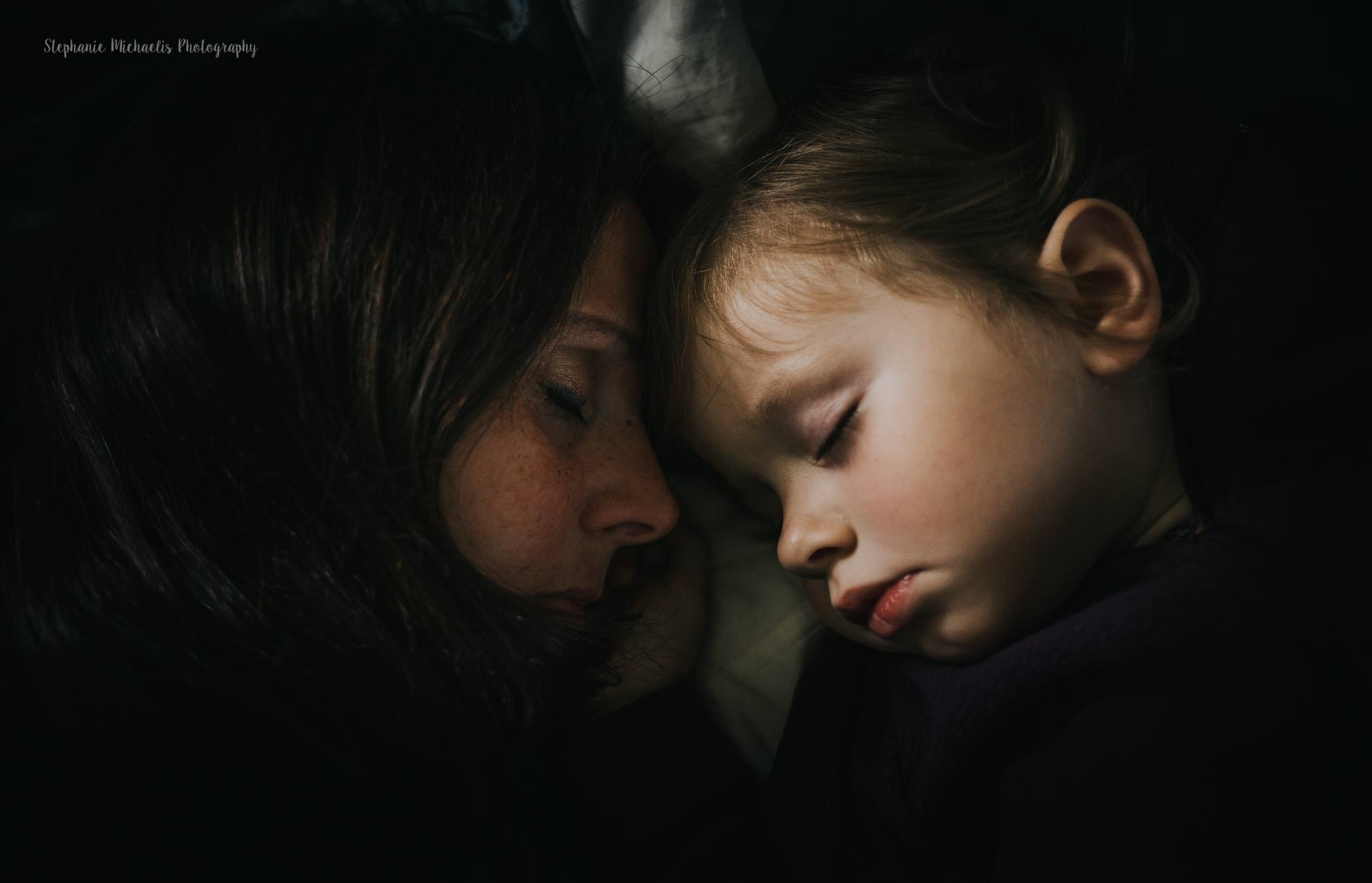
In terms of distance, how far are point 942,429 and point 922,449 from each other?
0.08 ft

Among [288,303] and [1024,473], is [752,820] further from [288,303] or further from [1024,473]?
[288,303]

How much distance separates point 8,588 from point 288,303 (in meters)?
0.36

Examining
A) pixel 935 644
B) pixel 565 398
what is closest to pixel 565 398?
pixel 565 398

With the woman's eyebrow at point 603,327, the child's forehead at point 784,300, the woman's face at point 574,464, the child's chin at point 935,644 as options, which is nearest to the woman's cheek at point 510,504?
the woman's face at point 574,464

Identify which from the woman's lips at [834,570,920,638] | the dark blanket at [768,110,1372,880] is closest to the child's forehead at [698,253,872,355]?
the woman's lips at [834,570,920,638]

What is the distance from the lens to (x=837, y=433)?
0.79 metres

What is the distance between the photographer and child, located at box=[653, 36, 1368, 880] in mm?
700

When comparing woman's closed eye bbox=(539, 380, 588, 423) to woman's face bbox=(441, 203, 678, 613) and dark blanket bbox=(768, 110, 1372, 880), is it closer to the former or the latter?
woman's face bbox=(441, 203, 678, 613)

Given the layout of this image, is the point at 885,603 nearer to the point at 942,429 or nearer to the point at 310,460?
the point at 942,429

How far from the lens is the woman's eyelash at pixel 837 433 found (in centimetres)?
78

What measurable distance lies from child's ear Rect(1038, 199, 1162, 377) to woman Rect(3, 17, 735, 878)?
0.42m

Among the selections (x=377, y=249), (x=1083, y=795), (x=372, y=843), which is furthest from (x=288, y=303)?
(x=1083, y=795)

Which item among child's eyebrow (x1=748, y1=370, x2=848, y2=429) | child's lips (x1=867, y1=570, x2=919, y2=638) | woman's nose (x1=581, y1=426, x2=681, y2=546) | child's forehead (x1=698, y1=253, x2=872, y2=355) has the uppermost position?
child's forehead (x1=698, y1=253, x2=872, y2=355)

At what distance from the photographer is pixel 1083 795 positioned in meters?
0.73
